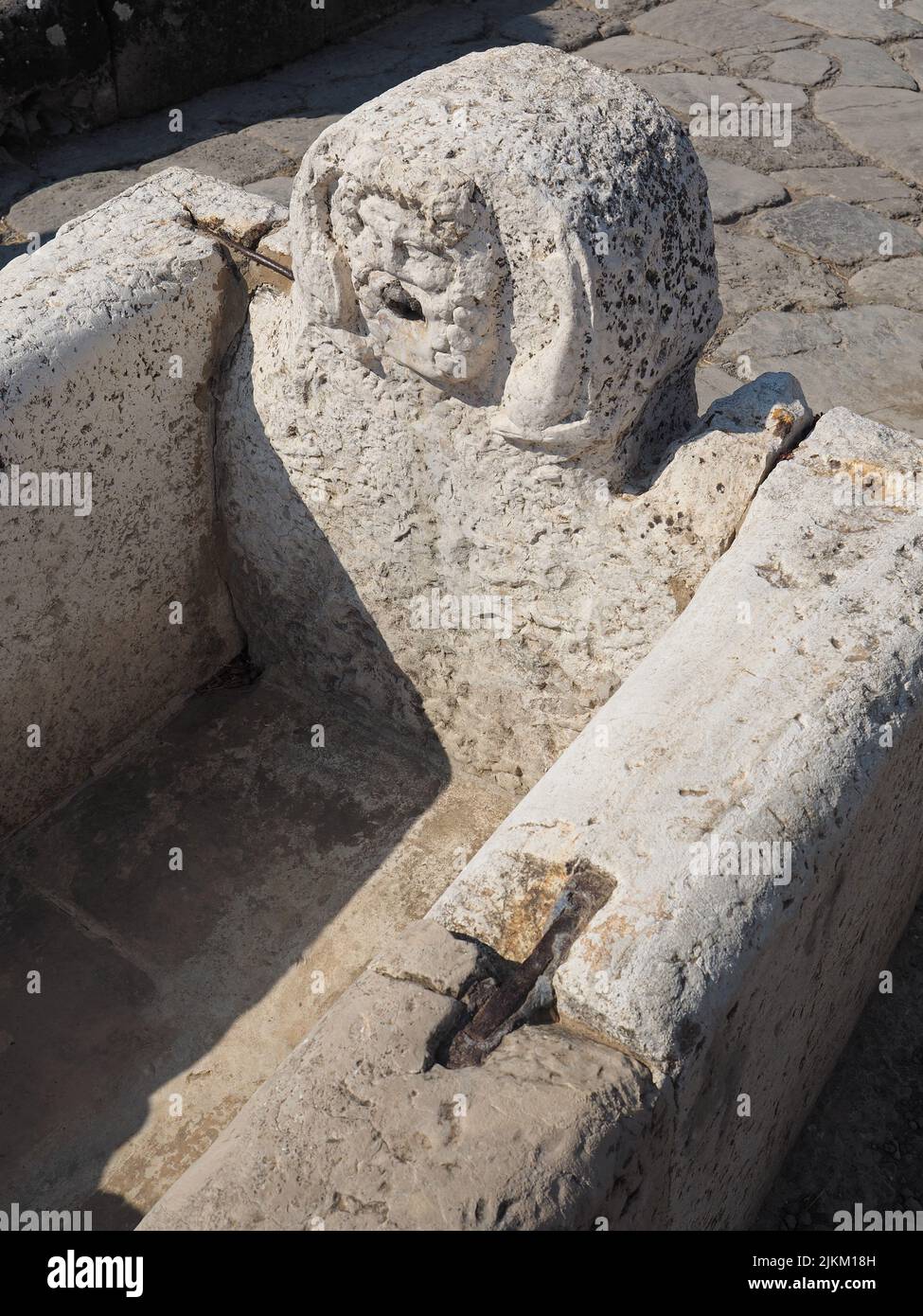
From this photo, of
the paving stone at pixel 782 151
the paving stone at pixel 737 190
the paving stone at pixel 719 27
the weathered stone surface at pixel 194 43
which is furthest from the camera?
the paving stone at pixel 719 27

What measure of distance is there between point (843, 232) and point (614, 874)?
3492 millimetres

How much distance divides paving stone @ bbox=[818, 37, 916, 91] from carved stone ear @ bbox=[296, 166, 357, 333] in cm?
410

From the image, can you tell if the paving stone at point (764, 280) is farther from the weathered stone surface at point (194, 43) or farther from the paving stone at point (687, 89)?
the weathered stone surface at point (194, 43)

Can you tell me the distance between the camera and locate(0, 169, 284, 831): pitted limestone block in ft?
6.57

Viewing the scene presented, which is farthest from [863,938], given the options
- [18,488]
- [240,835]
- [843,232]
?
[843,232]

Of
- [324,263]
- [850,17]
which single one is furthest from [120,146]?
[324,263]

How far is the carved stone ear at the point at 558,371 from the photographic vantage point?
1.64 metres

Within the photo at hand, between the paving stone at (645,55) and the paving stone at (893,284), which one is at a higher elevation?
the paving stone at (645,55)

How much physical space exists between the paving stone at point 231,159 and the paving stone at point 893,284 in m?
2.14

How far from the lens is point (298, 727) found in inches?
93.2

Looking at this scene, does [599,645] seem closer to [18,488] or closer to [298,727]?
[298,727]

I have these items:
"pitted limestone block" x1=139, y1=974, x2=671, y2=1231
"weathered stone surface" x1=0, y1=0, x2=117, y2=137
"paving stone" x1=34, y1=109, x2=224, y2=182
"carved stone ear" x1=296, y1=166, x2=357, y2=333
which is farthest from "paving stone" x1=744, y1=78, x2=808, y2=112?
"pitted limestone block" x1=139, y1=974, x2=671, y2=1231

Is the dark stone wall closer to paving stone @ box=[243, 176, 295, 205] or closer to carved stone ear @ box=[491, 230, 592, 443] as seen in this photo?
paving stone @ box=[243, 176, 295, 205]

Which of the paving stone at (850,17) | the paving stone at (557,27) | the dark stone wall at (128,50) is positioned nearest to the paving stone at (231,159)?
the dark stone wall at (128,50)
